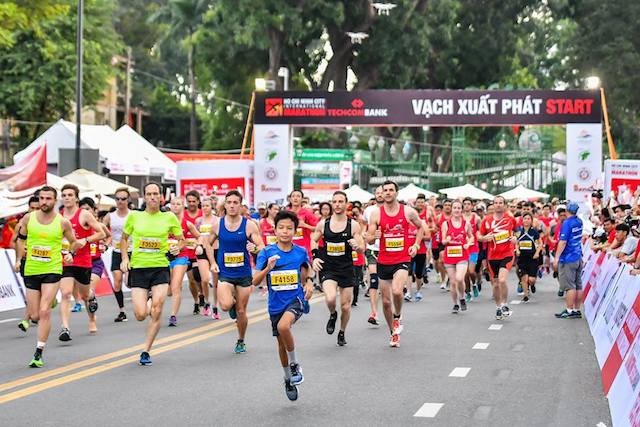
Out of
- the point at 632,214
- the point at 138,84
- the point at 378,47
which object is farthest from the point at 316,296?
the point at 138,84

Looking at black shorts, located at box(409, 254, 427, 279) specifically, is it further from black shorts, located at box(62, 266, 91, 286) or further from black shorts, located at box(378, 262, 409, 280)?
black shorts, located at box(62, 266, 91, 286)

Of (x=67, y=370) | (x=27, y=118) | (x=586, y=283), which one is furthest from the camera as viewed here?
(x=27, y=118)

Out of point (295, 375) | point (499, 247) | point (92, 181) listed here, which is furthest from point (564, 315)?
point (92, 181)

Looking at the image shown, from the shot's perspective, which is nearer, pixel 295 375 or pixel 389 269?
pixel 295 375

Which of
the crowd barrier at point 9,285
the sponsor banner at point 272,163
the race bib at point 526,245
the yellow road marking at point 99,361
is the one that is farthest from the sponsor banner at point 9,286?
the sponsor banner at point 272,163

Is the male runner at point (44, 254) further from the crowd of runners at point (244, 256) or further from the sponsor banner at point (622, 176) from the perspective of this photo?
the sponsor banner at point (622, 176)

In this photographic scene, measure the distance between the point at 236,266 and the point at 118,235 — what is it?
5253 millimetres

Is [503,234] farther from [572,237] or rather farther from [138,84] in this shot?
[138,84]

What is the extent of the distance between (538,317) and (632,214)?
212cm

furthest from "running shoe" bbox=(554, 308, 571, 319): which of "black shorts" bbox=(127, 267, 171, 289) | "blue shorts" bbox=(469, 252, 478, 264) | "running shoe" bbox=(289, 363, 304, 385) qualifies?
"running shoe" bbox=(289, 363, 304, 385)

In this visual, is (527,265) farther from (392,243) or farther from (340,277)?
(340,277)

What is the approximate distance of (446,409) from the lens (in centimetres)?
993

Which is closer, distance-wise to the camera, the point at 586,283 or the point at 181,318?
the point at 181,318

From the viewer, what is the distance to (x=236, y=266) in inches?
547
